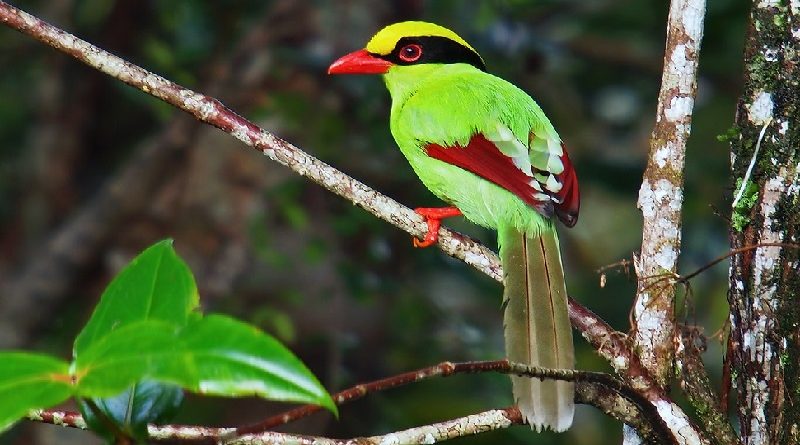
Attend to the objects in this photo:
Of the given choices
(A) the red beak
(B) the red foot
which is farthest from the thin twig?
(A) the red beak

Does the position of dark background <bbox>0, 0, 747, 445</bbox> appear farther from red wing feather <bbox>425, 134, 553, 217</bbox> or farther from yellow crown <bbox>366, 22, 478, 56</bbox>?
red wing feather <bbox>425, 134, 553, 217</bbox>

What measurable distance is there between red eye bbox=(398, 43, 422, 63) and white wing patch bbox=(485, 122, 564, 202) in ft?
2.14

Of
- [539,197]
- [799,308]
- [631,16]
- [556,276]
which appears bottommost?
[799,308]

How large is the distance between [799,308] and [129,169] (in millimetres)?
3539

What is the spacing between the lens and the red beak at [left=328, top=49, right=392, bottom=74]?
3.53 m

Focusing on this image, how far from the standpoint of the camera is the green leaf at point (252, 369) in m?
1.45

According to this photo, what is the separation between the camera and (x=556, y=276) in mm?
2625

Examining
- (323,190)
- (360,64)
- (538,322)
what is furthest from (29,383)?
(323,190)

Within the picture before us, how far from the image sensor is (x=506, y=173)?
2.84m

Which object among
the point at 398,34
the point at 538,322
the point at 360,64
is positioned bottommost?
the point at 538,322

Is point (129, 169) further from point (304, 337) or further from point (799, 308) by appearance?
point (799, 308)

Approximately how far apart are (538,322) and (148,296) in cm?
100

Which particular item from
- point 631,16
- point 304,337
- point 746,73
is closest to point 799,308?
point 746,73

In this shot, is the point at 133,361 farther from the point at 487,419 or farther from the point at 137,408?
the point at 487,419
